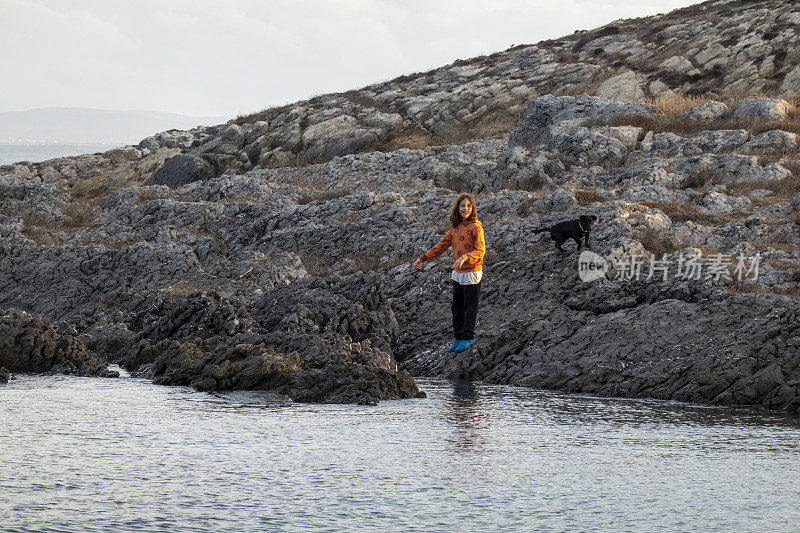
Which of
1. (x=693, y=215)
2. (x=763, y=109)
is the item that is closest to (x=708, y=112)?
(x=763, y=109)

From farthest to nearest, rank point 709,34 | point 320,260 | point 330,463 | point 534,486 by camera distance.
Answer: point 709,34 → point 320,260 → point 330,463 → point 534,486

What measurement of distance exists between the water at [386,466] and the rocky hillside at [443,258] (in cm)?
181

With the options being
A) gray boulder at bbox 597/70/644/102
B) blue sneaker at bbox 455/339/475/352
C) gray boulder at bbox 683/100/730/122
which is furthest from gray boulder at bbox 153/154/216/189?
blue sneaker at bbox 455/339/475/352

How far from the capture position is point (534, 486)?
22.9 ft

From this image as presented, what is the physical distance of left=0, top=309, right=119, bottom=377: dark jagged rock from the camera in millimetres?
14469

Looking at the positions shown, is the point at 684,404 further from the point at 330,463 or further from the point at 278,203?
the point at 278,203

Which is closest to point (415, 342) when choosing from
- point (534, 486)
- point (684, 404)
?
point (684, 404)

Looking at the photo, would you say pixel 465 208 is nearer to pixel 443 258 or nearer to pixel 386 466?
pixel 443 258

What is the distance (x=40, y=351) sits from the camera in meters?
14.8

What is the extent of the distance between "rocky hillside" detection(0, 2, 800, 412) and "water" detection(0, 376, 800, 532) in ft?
5.94

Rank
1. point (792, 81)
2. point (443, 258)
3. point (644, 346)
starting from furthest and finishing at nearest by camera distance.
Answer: point (792, 81) < point (443, 258) < point (644, 346)

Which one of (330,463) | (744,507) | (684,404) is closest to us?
(744,507)

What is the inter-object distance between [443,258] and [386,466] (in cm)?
1283

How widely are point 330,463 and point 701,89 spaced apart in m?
39.8
